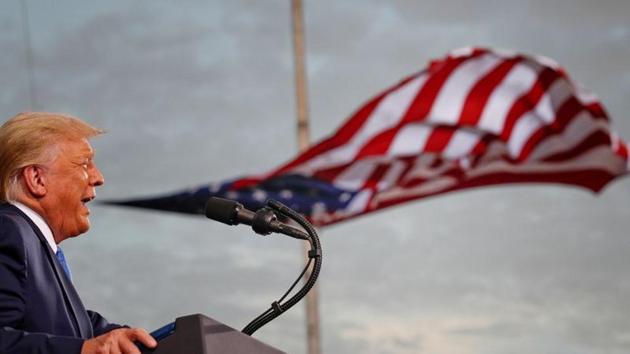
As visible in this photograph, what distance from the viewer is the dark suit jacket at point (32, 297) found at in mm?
2570

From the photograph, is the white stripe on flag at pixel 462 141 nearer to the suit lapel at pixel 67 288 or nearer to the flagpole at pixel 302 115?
the flagpole at pixel 302 115

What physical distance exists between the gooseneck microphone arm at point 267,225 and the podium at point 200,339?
29 centimetres

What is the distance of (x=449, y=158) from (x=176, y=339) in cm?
1329

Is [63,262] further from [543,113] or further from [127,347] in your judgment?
[543,113]

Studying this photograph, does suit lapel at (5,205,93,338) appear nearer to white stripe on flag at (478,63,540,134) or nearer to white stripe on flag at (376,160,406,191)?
white stripe on flag at (478,63,540,134)

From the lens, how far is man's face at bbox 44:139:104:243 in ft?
9.26

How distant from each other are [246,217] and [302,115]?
1386 cm

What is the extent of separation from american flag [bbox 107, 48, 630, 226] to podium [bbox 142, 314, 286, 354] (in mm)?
11520

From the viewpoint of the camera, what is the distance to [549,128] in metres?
14.7

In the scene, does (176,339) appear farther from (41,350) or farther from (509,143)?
(509,143)

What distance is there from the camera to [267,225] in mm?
2824

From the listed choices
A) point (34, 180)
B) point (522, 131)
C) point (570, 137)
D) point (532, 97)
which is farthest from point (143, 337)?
point (570, 137)

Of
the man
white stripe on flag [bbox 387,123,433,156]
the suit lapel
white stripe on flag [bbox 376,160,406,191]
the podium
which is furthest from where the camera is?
white stripe on flag [bbox 376,160,406,191]

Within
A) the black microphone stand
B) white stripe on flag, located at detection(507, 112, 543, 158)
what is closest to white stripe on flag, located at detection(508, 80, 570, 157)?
white stripe on flag, located at detection(507, 112, 543, 158)
